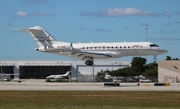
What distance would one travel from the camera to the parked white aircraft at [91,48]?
68.8 meters

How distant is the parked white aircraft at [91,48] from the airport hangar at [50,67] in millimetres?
47855

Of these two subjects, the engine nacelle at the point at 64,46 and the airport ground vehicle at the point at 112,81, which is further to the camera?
the engine nacelle at the point at 64,46

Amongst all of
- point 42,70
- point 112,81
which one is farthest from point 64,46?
point 42,70

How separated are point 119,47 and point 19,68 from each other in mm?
69049

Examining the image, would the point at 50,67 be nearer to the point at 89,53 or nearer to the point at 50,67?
the point at 50,67

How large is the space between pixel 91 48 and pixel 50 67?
6988 cm

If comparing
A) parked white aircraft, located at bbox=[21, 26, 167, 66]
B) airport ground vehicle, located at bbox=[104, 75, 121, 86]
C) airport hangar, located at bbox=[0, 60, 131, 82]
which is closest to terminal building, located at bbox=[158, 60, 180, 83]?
airport ground vehicle, located at bbox=[104, 75, 121, 86]

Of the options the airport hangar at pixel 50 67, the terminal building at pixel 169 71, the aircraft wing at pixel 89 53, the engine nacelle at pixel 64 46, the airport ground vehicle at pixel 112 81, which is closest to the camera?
the airport ground vehicle at pixel 112 81

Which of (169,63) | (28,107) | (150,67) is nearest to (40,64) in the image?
(150,67)

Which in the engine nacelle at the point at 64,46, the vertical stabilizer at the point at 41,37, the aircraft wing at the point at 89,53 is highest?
the vertical stabilizer at the point at 41,37

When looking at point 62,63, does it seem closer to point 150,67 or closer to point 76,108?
point 150,67

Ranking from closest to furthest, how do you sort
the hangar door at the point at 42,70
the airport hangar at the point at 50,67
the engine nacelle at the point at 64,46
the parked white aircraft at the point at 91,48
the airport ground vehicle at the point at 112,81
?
the airport ground vehicle at the point at 112,81, the parked white aircraft at the point at 91,48, the engine nacelle at the point at 64,46, the airport hangar at the point at 50,67, the hangar door at the point at 42,70

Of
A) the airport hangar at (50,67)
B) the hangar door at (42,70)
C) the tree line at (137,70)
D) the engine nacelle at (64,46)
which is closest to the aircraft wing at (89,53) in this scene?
the engine nacelle at (64,46)

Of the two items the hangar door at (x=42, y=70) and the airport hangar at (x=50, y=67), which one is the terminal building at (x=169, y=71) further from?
the hangar door at (x=42, y=70)
